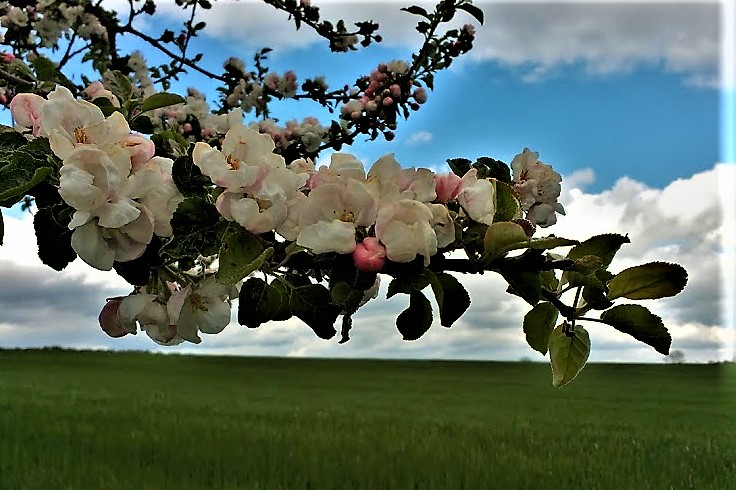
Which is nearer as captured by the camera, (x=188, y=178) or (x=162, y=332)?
(x=188, y=178)

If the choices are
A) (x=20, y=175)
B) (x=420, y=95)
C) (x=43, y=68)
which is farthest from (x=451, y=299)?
(x=420, y=95)

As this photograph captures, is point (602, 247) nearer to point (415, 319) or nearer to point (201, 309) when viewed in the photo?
point (415, 319)

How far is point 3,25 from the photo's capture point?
15.4ft

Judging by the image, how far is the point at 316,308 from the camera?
1.38 meters

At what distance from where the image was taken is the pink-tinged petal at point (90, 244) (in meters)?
1.24

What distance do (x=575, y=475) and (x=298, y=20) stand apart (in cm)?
355

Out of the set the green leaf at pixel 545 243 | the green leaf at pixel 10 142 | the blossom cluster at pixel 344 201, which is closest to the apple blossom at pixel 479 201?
the blossom cluster at pixel 344 201

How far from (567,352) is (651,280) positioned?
19 centimetres

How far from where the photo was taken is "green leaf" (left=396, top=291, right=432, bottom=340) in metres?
1.37

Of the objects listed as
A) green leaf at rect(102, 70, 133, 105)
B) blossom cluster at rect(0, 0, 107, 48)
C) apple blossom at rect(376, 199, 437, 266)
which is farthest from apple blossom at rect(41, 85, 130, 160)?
blossom cluster at rect(0, 0, 107, 48)

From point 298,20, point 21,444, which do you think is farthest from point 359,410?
point 298,20

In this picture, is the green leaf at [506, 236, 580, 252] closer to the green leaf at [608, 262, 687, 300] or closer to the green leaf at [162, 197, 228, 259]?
the green leaf at [608, 262, 687, 300]

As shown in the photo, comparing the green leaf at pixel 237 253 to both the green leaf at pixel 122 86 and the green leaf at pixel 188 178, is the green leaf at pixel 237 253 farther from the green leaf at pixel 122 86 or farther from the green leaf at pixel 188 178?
the green leaf at pixel 122 86

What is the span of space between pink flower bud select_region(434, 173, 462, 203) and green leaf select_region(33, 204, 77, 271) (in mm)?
641
